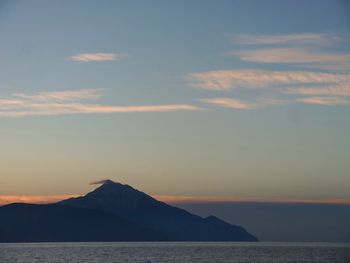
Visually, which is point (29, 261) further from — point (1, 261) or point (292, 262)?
point (292, 262)

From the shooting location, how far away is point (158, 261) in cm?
17025

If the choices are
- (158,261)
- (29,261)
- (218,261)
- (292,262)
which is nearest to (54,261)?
(29,261)

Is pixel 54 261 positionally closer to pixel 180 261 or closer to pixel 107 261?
pixel 107 261

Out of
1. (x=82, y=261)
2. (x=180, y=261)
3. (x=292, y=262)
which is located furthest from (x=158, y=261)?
(x=292, y=262)

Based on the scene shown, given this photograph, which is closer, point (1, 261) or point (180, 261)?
point (180, 261)

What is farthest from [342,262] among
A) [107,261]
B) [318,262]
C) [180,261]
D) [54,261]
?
[54,261]

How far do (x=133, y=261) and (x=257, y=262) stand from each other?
1014 inches

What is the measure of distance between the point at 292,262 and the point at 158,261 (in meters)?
27.3

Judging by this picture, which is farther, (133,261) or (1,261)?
(1,261)

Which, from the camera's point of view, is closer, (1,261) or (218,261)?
(218,261)

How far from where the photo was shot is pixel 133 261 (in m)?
172

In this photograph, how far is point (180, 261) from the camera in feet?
556

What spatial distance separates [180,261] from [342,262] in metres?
32.6

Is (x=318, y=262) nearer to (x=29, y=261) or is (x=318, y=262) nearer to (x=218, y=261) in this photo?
(x=218, y=261)
